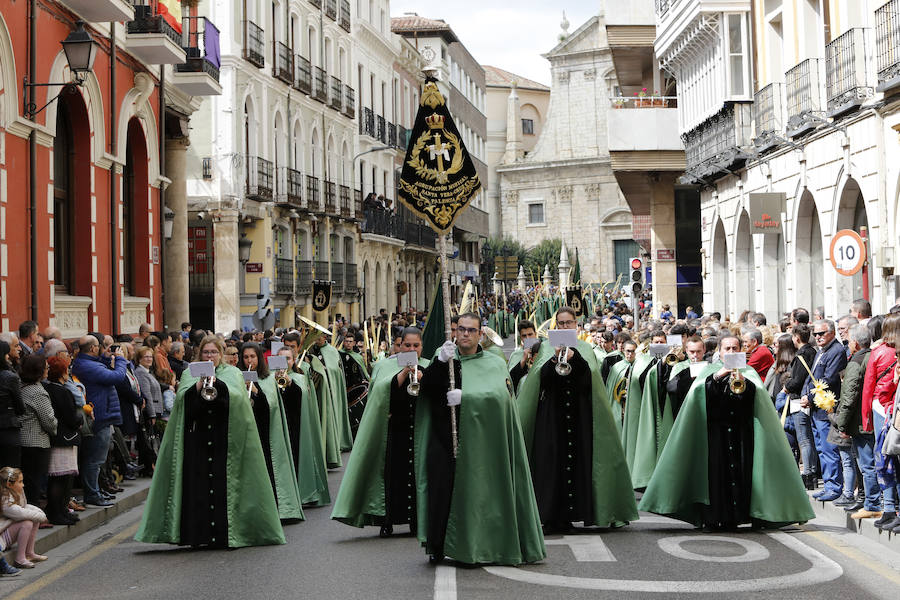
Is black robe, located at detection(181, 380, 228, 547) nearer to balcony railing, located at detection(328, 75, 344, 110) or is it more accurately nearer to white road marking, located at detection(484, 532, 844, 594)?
white road marking, located at detection(484, 532, 844, 594)

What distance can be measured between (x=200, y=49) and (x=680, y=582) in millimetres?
19564

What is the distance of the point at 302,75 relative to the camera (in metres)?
38.8

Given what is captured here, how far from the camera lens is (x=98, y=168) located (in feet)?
66.8

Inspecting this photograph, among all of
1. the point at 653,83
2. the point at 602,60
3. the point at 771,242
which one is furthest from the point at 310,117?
the point at 602,60

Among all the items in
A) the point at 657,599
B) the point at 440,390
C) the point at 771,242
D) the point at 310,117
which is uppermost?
the point at 310,117

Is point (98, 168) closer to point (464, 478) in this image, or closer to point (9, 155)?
point (9, 155)

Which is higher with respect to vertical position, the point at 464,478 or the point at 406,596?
the point at 464,478

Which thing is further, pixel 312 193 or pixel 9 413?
pixel 312 193

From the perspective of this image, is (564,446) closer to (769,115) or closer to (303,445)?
(303,445)

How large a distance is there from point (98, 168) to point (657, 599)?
48.5 feet

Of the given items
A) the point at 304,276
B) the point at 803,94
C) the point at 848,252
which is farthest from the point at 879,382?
the point at 304,276

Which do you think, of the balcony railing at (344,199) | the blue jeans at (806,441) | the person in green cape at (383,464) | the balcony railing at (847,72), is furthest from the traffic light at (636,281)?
the person in green cape at (383,464)

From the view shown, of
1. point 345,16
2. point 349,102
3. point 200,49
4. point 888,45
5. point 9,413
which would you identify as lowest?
point 9,413

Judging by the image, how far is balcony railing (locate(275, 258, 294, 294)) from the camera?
35.8 m
